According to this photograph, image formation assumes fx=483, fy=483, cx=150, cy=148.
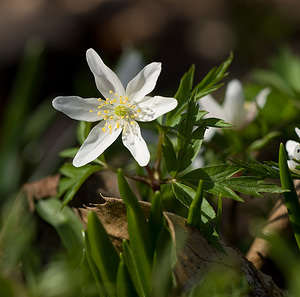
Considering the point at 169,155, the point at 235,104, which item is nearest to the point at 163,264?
the point at 169,155

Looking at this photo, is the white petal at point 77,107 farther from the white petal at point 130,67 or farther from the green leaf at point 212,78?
the white petal at point 130,67

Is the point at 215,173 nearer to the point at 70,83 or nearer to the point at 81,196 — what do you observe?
the point at 81,196

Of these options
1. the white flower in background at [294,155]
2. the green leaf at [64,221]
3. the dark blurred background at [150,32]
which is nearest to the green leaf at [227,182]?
the white flower in background at [294,155]


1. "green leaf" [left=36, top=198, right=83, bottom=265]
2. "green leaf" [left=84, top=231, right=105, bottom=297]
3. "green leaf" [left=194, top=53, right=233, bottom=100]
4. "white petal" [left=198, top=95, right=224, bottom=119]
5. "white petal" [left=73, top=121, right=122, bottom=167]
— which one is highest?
"green leaf" [left=194, top=53, right=233, bottom=100]

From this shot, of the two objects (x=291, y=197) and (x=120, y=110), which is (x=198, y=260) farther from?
(x=120, y=110)

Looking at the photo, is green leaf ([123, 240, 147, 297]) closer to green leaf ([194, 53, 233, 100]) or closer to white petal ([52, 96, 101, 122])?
white petal ([52, 96, 101, 122])

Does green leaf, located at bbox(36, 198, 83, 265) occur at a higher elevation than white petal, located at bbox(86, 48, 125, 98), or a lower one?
lower

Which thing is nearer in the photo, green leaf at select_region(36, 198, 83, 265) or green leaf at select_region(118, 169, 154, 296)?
green leaf at select_region(118, 169, 154, 296)

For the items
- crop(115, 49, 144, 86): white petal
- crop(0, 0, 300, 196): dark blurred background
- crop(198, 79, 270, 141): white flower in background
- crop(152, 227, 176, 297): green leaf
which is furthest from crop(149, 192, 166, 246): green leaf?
crop(0, 0, 300, 196): dark blurred background
